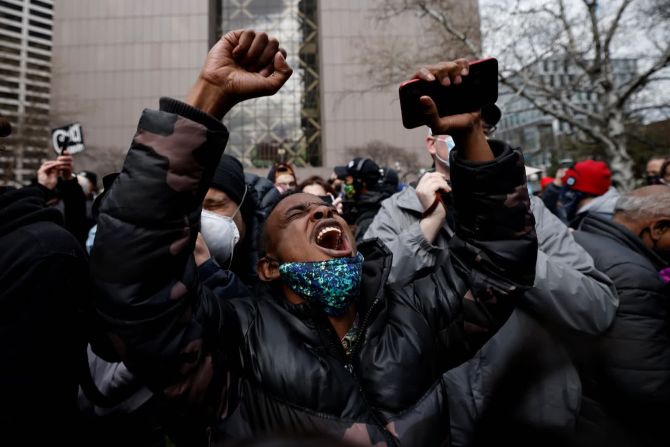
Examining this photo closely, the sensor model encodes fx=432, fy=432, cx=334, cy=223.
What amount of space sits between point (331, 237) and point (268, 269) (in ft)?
0.89

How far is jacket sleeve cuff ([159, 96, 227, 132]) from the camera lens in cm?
108

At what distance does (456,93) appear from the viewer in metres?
1.36

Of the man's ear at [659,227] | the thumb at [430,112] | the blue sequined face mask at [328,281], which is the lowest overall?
the blue sequined face mask at [328,281]

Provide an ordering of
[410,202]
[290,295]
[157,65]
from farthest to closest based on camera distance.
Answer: [157,65] → [410,202] → [290,295]

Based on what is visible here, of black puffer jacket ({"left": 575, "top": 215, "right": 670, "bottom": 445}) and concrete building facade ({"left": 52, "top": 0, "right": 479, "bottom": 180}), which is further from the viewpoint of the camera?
concrete building facade ({"left": 52, "top": 0, "right": 479, "bottom": 180})

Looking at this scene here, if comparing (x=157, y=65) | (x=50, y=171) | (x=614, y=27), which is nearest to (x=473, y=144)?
(x=50, y=171)

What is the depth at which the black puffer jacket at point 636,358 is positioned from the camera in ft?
6.33

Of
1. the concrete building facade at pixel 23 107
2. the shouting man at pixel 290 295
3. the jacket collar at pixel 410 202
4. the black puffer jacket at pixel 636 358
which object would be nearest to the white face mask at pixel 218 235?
the shouting man at pixel 290 295

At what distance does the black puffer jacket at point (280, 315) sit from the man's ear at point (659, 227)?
1316 mm

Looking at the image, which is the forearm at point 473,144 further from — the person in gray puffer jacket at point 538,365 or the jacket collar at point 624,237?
the jacket collar at point 624,237

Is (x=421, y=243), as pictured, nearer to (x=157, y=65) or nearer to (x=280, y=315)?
(x=280, y=315)

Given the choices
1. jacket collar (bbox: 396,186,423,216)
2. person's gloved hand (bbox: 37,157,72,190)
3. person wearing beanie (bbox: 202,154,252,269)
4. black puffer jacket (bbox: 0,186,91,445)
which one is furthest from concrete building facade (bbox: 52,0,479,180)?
black puffer jacket (bbox: 0,186,91,445)

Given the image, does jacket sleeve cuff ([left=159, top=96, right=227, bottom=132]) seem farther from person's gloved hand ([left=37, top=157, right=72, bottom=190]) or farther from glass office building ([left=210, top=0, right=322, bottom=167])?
glass office building ([left=210, top=0, right=322, bottom=167])

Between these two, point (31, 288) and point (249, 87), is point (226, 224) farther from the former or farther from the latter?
point (249, 87)
